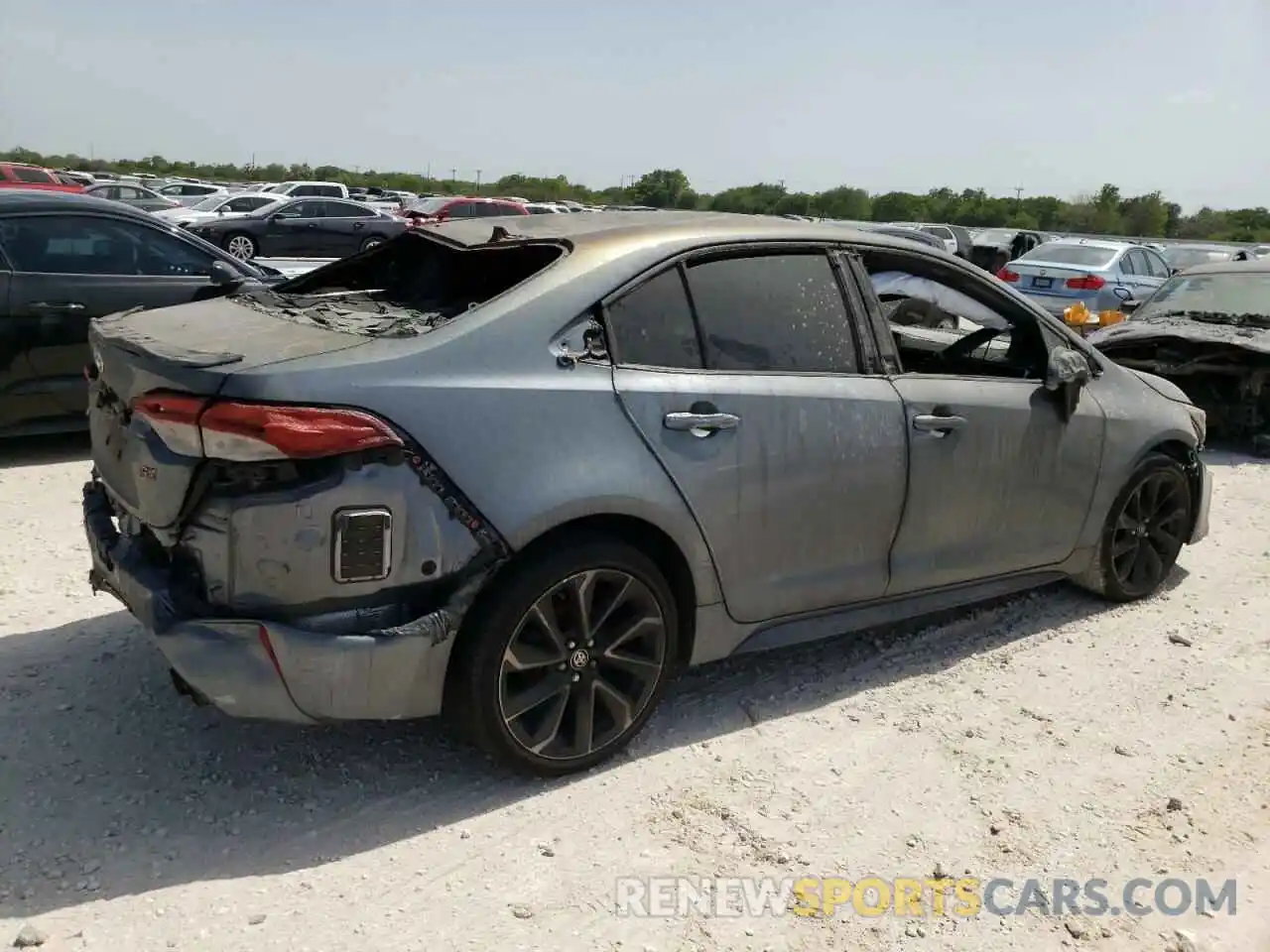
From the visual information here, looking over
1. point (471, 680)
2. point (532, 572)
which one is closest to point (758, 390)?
point (532, 572)

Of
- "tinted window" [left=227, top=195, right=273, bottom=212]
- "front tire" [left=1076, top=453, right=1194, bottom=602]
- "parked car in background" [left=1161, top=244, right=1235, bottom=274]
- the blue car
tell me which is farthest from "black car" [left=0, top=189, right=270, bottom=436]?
"tinted window" [left=227, top=195, right=273, bottom=212]

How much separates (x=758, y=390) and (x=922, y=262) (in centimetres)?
112

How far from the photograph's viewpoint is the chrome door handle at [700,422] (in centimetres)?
338

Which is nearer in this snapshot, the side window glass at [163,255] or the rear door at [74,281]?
the rear door at [74,281]

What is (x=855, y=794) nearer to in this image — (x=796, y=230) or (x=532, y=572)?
(x=532, y=572)

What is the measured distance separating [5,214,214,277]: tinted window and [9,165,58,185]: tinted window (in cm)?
2567

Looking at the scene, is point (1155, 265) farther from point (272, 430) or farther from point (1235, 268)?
point (272, 430)

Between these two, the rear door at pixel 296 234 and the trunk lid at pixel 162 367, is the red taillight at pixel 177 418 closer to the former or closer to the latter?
the trunk lid at pixel 162 367

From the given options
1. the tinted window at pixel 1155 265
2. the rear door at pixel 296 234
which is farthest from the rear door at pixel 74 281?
the rear door at pixel 296 234

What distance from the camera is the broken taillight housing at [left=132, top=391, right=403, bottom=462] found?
2795 millimetres

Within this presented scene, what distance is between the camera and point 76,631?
427 cm

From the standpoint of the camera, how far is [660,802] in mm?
3330

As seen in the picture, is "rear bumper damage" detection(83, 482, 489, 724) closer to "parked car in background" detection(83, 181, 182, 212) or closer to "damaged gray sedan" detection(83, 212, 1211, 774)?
"damaged gray sedan" detection(83, 212, 1211, 774)

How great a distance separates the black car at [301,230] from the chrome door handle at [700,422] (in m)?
20.2
